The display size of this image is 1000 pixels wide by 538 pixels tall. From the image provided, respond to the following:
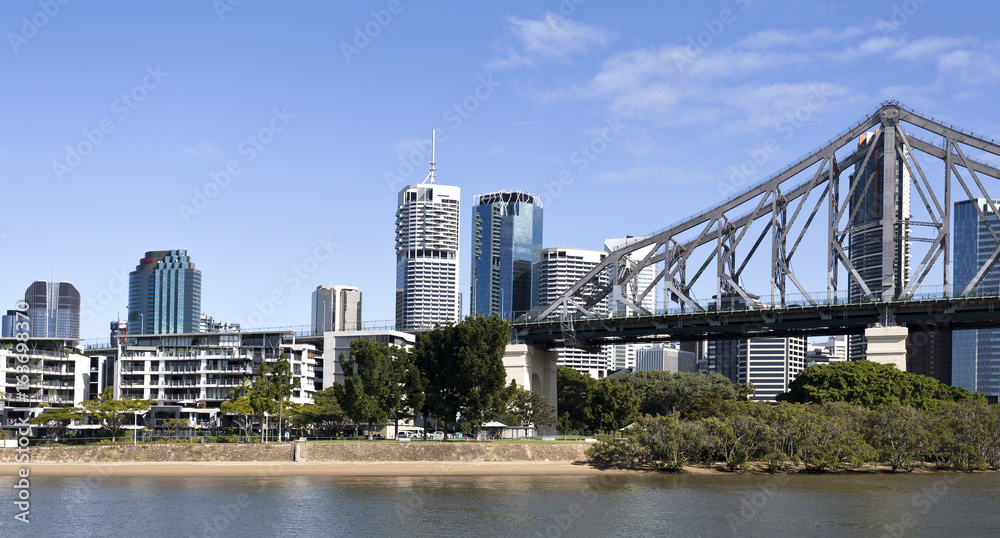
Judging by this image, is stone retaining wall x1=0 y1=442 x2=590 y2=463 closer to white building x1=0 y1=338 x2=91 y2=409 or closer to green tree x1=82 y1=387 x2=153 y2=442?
green tree x1=82 y1=387 x2=153 y2=442

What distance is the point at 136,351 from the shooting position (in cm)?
15200

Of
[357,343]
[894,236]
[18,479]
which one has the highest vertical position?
[894,236]

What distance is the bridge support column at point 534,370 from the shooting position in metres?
140

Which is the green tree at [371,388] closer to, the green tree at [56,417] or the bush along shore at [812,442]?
the bush along shore at [812,442]

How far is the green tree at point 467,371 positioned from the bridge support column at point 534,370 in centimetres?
1883

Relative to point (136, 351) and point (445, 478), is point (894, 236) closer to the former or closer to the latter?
point (445, 478)

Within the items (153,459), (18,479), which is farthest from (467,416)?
(18,479)

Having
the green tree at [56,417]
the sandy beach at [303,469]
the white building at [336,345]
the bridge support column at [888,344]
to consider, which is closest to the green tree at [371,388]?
the sandy beach at [303,469]

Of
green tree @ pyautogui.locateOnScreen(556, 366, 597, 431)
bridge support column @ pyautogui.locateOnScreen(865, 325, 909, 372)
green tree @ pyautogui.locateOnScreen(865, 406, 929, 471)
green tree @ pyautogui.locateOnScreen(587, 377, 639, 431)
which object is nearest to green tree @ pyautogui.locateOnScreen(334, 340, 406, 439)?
green tree @ pyautogui.locateOnScreen(587, 377, 639, 431)

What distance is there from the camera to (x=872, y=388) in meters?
122

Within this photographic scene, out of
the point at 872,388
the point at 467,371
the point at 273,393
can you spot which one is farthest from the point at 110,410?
the point at 872,388

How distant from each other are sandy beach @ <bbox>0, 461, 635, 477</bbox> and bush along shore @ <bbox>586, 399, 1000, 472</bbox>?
4.34 m

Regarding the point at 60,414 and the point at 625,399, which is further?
the point at 625,399

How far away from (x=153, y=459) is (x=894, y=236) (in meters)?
86.6
